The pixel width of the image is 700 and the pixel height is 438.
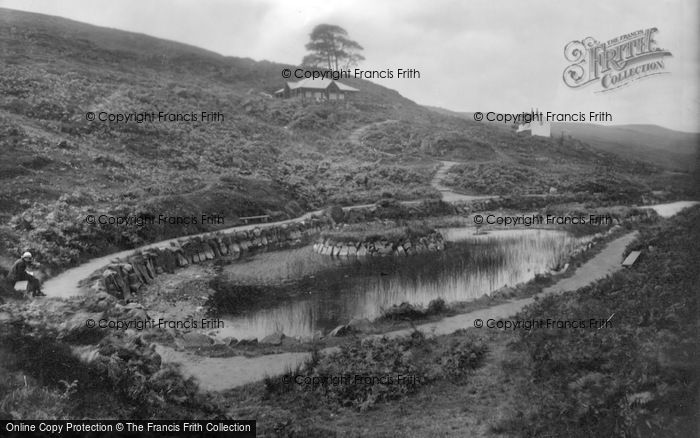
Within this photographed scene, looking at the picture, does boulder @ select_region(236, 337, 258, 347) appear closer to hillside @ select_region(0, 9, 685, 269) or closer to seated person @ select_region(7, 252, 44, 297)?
seated person @ select_region(7, 252, 44, 297)

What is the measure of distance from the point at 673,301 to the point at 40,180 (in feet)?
91.6

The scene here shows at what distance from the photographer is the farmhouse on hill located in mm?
67688

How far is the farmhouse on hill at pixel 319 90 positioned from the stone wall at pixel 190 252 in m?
39.4

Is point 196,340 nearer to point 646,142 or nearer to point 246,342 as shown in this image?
point 246,342

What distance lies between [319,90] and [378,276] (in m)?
52.0

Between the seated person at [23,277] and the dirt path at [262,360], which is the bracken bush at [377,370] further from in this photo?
the seated person at [23,277]

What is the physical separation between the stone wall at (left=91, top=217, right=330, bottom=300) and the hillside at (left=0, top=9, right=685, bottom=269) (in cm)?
196

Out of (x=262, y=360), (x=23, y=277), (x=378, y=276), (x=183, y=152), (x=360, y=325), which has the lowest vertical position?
(x=262, y=360)

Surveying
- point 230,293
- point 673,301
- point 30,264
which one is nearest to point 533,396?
point 673,301

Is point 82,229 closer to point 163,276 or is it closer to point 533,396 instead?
point 163,276

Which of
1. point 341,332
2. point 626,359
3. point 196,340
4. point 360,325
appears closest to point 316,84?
point 360,325

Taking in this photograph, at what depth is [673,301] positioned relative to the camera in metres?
9.59

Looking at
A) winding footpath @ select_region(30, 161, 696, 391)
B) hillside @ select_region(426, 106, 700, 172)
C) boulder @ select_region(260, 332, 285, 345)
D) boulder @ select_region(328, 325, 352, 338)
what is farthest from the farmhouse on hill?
boulder @ select_region(260, 332, 285, 345)

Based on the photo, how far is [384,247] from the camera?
2561 centimetres
